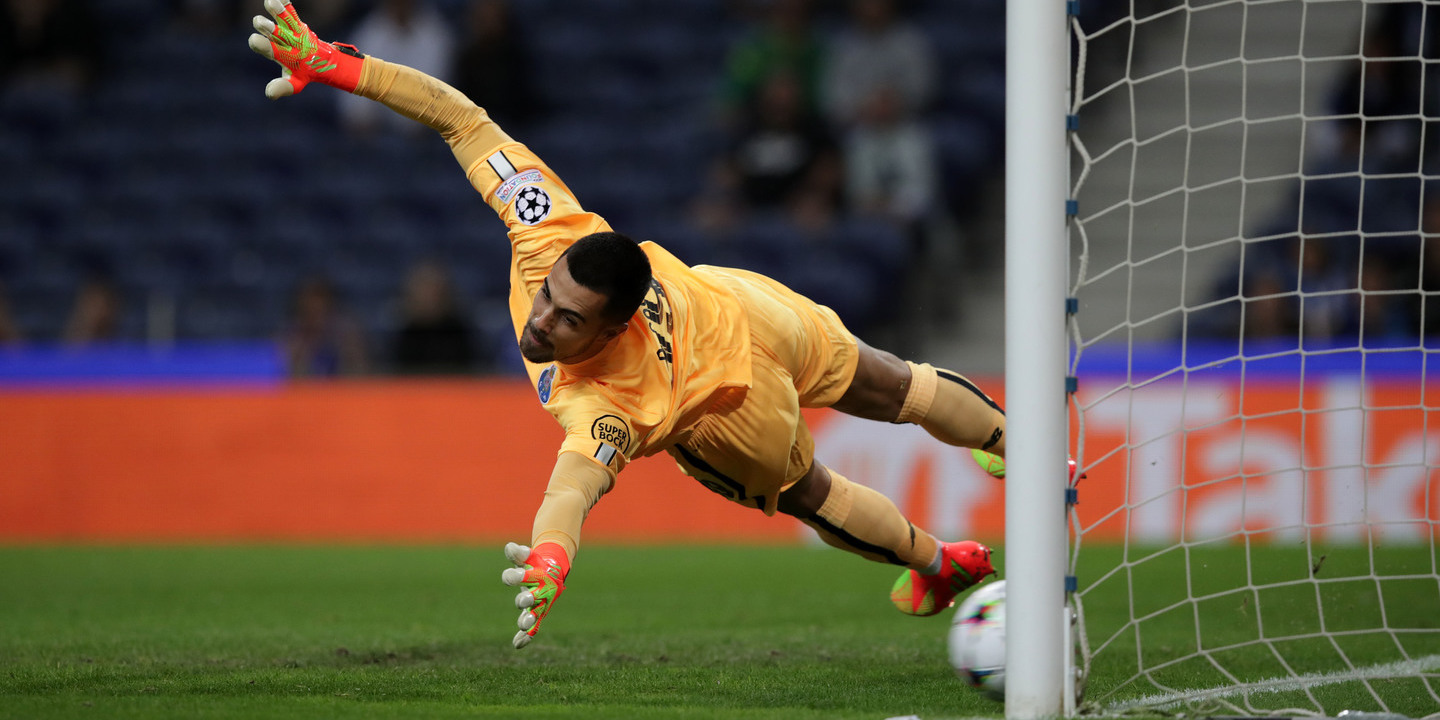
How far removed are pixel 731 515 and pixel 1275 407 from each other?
139 inches

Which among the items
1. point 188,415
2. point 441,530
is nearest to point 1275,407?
point 441,530

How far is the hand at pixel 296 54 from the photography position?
4039 millimetres

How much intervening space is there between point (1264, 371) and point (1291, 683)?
5022mm

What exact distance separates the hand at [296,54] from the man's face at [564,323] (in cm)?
94

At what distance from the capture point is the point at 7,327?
10797 mm

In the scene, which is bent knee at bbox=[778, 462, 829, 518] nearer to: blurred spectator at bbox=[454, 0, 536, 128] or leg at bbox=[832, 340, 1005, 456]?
leg at bbox=[832, 340, 1005, 456]

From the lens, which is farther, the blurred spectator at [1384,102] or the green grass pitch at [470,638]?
the blurred spectator at [1384,102]

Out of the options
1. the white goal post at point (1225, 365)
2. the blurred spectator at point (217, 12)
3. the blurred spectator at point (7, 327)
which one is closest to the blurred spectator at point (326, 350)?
the blurred spectator at point (7, 327)

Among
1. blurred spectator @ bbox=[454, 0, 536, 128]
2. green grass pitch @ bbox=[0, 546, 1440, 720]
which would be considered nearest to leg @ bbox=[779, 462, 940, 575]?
green grass pitch @ bbox=[0, 546, 1440, 720]

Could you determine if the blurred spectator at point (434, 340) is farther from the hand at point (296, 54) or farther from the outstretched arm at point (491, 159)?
the hand at point (296, 54)

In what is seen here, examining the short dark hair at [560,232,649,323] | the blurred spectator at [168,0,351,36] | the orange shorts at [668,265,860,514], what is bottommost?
the orange shorts at [668,265,860,514]

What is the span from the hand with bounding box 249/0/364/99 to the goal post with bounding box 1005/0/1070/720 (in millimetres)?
1977

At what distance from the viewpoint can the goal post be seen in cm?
343

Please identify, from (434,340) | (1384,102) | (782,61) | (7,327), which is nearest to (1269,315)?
(1384,102)
